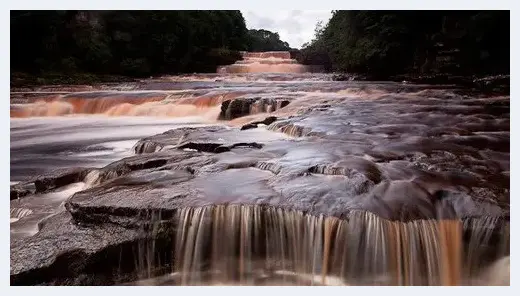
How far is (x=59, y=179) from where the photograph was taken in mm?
3385

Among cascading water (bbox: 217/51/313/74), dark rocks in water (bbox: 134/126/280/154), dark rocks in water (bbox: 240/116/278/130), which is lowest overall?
dark rocks in water (bbox: 134/126/280/154)

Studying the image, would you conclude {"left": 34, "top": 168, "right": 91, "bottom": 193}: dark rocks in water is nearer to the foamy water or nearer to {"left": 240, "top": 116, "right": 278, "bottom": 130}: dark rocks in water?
the foamy water

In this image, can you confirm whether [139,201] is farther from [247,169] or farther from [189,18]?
[189,18]

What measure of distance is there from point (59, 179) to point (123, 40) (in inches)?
47.8

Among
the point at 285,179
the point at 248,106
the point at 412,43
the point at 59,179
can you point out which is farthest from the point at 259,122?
the point at 59,179

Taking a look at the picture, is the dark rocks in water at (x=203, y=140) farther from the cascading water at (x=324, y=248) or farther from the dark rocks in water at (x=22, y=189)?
the cascading water at (x=324, y=248)

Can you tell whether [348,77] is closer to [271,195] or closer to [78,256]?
[271,195]

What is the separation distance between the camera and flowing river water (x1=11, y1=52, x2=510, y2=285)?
2.78 metres

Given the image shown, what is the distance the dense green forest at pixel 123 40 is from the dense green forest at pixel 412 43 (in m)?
0.51

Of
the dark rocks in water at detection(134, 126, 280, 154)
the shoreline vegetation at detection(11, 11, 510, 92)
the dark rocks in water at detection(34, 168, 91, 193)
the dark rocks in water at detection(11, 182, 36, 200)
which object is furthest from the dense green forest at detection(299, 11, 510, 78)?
the dark rocks in water at detection(11, 182, 36, 200)

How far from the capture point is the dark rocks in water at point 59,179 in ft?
11.0

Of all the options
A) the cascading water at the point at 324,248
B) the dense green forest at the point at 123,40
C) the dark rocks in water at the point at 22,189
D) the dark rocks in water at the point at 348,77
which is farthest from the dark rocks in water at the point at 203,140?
the dark rocks in water at the point at 348,77
